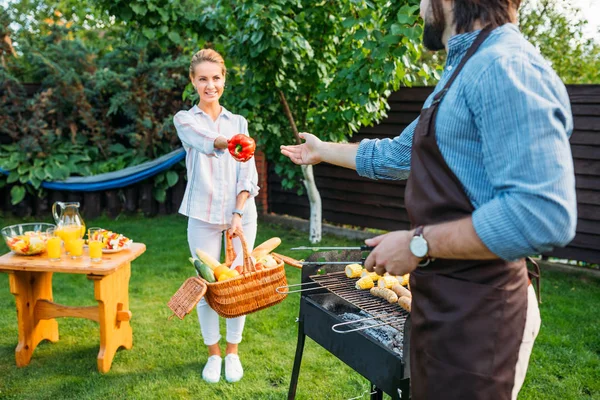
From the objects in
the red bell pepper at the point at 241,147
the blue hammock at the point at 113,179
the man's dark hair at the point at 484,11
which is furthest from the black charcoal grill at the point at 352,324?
the blue hammock at the point at 113,179

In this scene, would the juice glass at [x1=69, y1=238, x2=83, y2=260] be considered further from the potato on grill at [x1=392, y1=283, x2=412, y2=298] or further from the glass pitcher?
the potato on grill at [x1=392, y1=283, x2=412, y2=298]

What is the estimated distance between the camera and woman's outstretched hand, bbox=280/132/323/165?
202 centimetres

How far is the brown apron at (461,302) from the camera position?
1.24m

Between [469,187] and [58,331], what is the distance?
3481 mm

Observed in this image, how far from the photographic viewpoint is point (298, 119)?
5914mm

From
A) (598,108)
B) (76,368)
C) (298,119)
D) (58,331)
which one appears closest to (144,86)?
(298,119)

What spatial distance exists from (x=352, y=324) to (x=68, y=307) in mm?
2108

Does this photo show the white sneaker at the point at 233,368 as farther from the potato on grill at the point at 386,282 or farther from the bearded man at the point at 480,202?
the bearded man at the point at 480,202

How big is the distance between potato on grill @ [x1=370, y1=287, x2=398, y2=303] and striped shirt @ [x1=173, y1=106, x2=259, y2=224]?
3.41 feet

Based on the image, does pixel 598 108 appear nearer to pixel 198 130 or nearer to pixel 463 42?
pixel 198 130

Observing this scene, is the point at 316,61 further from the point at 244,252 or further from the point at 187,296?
the point at 187,296

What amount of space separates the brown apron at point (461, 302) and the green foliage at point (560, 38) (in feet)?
25.1

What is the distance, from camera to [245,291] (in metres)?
2.44

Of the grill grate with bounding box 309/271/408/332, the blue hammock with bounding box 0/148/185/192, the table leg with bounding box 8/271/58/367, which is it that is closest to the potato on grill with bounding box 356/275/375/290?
the grill grate with bounding box 309/271/408/332
